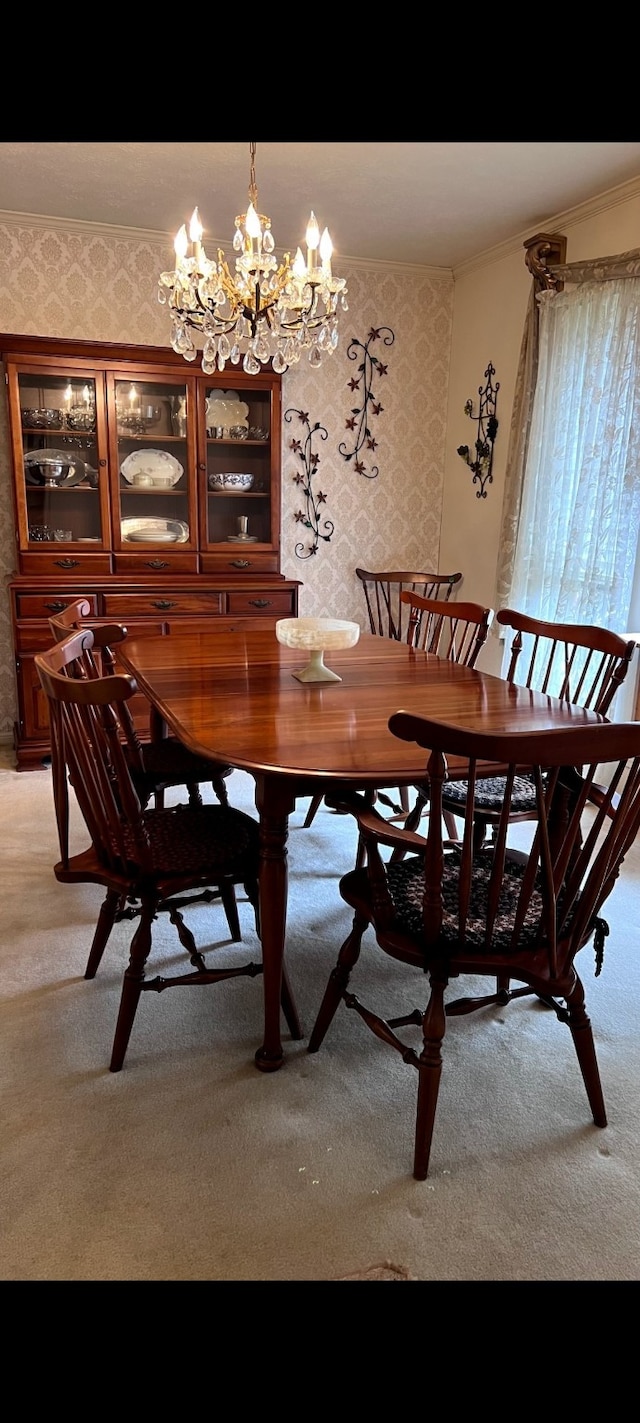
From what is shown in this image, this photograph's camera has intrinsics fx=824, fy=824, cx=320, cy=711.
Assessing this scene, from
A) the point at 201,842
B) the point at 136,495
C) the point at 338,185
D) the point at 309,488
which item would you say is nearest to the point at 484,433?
the point at 309,488

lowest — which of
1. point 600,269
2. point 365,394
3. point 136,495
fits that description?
point 136,495

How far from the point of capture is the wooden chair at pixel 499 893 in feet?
4.22

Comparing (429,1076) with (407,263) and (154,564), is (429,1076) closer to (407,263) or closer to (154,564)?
(154,564)

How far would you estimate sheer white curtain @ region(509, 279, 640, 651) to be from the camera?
10.7 ft

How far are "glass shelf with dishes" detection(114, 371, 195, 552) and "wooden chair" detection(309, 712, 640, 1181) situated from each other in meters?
2.78

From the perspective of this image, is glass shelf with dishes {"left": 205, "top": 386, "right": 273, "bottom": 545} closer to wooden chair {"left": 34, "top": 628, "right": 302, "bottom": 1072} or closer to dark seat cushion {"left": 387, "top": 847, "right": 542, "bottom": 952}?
wooden chair {"left": 34, "top": 628, "right": 302, "bottom": 1072}

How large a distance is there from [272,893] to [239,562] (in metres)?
2.75

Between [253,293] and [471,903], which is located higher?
[253,293]

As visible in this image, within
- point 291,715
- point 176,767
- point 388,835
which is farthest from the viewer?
point 176,767

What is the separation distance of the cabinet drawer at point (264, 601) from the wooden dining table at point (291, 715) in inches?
54.8

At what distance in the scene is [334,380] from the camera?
4.50 m

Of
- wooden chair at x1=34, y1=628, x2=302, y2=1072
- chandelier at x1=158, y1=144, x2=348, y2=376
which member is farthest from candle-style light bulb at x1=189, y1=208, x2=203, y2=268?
wooden chair at x1=34, y1=628, x2=302, y2=1072
